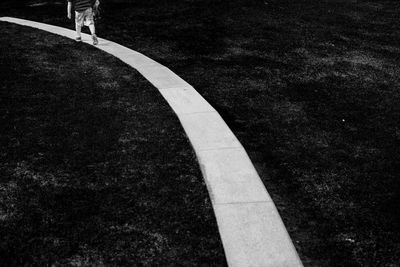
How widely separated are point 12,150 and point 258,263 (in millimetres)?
3981

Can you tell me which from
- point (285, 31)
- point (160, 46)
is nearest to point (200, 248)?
point (160, 46)

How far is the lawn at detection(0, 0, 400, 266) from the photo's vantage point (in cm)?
471

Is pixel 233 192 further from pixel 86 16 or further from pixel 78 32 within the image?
pixel 78 32

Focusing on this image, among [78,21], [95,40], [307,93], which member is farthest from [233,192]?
[78,21]

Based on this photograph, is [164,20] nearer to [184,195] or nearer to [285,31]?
[285,31]

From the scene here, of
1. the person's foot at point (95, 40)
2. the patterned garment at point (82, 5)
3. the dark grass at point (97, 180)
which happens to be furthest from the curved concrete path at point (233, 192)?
the patterned garment at point (82, 5)

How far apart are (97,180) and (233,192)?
5.57 ft

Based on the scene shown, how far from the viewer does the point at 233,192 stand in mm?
5199

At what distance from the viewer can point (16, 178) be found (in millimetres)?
5461

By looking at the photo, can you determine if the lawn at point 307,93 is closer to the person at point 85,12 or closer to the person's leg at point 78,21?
the person at point 85,12

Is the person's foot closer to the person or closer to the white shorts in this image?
the person

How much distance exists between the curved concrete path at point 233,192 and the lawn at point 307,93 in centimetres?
17

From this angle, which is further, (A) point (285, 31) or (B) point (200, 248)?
(A) point (285, 31)

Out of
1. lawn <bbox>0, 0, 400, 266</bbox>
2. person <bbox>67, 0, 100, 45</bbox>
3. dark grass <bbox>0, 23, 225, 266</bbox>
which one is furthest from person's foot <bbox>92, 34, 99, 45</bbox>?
dark grass <bbox>0, 23, 225, 266</bbox>
